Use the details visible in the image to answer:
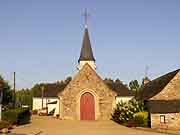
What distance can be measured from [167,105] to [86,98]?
15407 mm

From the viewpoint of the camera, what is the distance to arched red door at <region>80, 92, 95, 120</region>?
4528cm

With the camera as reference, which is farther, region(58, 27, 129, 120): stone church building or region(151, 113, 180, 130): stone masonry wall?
region(58, 27, 129, 120): stone church building

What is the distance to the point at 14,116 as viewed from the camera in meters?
33.4

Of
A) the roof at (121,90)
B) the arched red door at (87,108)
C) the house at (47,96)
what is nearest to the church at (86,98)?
the arched red door at (87,108)

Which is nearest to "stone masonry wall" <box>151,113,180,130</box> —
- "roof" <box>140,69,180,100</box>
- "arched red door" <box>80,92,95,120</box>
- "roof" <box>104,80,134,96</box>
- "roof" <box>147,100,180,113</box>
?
"roof" <box>147,100,180,113</box>

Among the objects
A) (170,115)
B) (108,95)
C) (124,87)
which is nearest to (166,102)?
(170,115)

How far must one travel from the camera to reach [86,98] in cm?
4572

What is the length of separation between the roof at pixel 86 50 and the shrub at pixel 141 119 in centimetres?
2681

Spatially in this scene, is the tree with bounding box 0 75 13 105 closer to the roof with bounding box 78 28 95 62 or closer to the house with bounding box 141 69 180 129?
the roof with bounding box 78 28 95 62

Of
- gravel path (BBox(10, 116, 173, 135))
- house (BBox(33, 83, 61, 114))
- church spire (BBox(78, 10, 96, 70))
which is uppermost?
church spire (BBox(78, 10, 96, 70))

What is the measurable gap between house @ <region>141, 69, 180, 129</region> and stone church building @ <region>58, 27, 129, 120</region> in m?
11.7

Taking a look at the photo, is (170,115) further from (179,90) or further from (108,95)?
(108,95)

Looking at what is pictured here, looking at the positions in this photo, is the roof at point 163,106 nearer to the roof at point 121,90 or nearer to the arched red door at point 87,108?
the arched red door at point 87,108

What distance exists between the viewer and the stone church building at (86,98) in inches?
1781
